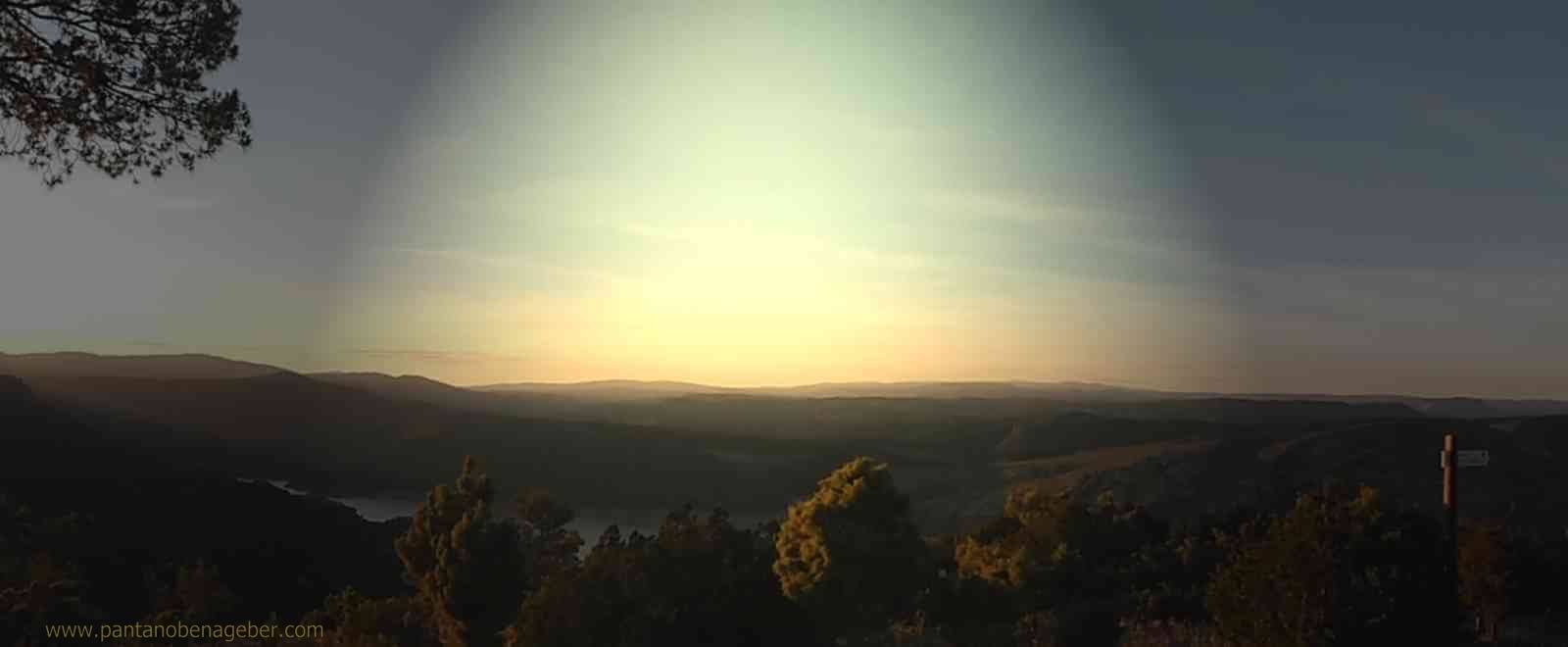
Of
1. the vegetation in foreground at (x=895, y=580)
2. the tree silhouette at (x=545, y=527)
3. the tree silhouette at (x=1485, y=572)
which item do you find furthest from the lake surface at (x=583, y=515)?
the tree silhouette at (x=1485, y=572)

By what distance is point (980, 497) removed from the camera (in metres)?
107

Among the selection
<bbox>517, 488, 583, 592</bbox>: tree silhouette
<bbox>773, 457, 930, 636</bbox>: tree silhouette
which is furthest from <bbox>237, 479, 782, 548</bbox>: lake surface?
<bbox>773, 457, 930, 636</bbox>: tree silhouette

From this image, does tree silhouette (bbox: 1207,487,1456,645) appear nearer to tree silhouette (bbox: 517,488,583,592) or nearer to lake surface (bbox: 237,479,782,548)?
tree silhouette (bbox: 517,488,583,592)

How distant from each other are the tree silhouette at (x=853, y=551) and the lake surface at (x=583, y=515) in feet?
246

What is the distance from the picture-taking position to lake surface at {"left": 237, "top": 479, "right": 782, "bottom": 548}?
94.0 meters

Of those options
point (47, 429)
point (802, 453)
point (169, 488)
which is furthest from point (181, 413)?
point (802, 453)

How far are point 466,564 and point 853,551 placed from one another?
9882mm

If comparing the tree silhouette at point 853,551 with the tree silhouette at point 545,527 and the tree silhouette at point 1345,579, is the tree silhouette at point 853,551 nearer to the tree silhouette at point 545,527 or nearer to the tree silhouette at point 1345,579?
the tree silhouette at point 1345,579

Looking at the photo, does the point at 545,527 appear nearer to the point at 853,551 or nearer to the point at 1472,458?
the point at 853,551

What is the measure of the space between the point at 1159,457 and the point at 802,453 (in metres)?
48.0

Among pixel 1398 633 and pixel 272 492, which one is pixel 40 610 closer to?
pixel 1398 633

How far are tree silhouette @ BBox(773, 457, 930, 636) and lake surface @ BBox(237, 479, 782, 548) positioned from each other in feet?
246

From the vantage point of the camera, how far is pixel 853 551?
1520 cm

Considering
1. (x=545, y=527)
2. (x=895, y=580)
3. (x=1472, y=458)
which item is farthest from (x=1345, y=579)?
(x=545, y=527)
